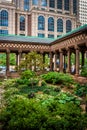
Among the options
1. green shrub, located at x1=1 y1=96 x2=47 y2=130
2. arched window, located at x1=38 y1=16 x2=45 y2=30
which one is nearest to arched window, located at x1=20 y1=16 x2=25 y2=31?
arched window, located at x1=38 y1=16 x2=45 y2=30

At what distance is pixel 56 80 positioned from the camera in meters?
18.2

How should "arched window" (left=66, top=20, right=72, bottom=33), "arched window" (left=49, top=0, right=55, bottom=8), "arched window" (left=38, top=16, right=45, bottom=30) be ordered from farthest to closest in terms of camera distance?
"arched window" (left=49, top=0, right=55, bottom=8) → "arched window" (left=66, top=20, right=72, bottom=33) → "arched window" (left=38, top=16, right=45, bottom=30)

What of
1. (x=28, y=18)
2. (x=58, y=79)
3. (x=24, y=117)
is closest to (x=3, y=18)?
(x=28, y=18)

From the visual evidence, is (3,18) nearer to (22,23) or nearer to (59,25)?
(22,23)

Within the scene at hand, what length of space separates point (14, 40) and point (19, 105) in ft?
63.4

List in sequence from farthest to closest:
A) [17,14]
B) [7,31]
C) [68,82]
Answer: [17,14] → [7,31] → [68,82]

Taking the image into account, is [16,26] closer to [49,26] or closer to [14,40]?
[49,26]

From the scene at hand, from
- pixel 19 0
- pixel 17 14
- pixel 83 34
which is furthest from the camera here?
pixel 19 0

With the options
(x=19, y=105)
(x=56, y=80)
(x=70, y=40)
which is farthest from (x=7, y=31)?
(x=19, y=105)

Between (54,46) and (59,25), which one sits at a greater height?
(59,25)

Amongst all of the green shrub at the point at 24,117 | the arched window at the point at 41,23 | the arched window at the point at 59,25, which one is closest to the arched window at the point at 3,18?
the arched window at the point at 41,23

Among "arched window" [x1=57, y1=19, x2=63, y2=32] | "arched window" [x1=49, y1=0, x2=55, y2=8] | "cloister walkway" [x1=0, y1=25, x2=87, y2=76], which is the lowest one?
"cloister walkway" [x1=0, y1=25, x2=87, y2=76]

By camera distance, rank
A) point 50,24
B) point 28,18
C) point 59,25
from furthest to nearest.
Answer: point 59,25
point 50,24
point 28,18

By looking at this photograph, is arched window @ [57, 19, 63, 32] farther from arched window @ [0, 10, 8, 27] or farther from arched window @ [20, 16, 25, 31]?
arched window @ [0, 10, 8, 27]
